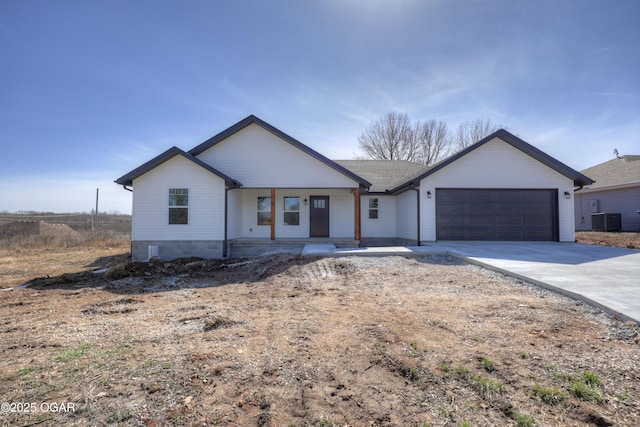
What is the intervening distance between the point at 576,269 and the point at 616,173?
1954 centimetres

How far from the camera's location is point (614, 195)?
19672mm

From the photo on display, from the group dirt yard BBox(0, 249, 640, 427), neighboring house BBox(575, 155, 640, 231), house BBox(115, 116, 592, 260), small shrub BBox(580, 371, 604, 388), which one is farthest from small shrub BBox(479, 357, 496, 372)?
neighboring house BBox(575, 155, 640, 231)

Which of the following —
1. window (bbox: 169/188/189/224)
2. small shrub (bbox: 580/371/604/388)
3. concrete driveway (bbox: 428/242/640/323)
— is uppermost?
window (bbox: 169/188/189/224)

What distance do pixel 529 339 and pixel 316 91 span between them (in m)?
13.3

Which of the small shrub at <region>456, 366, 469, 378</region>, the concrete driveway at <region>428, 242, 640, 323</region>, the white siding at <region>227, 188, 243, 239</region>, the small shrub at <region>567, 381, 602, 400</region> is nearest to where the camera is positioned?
the small shrub at <region>567, 381, 602, 400</region>

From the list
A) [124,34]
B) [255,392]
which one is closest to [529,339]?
[255,392]

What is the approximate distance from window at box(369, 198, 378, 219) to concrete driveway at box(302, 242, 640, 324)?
17.6 ft

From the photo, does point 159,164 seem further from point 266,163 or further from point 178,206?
point 266,163

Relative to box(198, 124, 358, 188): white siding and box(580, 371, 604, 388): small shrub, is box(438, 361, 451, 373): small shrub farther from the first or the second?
box(198, 124, 358, 188): white siding

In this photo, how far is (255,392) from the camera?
2.64m

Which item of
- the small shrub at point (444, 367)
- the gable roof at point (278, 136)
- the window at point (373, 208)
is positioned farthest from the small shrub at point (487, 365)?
the window at point (373, 208)

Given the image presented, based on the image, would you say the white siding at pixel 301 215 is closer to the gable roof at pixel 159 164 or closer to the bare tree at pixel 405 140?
the gable roof at pixel 159 164

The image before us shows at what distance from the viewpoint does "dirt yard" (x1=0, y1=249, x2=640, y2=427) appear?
2.36 meters

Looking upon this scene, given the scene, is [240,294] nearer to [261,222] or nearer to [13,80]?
[261,222]
